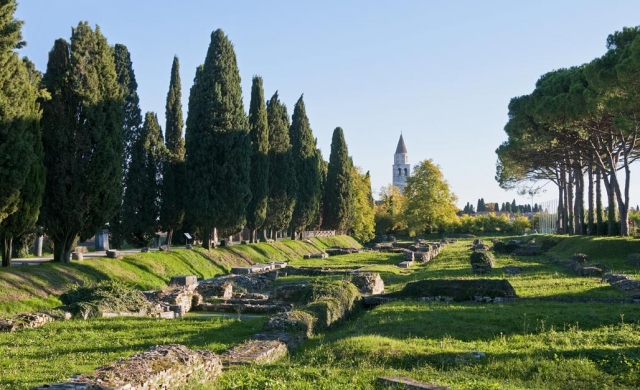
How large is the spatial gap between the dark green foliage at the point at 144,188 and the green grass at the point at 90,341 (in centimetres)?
1794

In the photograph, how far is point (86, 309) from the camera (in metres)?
15.4

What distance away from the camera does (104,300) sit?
639 inches

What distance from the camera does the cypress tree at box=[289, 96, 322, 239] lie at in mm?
55219

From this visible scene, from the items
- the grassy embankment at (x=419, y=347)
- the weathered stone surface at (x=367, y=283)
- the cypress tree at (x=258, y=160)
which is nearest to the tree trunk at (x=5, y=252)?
the grassy embankment at (x=419, y=347)

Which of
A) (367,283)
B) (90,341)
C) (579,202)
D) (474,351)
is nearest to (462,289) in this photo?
(367,283)

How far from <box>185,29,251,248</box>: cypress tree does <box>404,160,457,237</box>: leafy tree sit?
42835 millimetres

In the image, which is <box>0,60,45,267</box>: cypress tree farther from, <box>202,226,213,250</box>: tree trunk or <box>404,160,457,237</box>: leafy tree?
<box>404,160,457,237</box>: leafy tree

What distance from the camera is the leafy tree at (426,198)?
76.5m

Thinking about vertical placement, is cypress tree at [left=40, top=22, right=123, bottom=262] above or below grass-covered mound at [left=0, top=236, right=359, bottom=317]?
above

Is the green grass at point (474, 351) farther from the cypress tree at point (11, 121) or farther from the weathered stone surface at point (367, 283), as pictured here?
the cypress tree at point (11, 121)

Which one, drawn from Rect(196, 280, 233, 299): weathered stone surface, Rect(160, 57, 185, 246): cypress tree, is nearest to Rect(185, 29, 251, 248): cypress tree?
Rect(160, 57, 185, 246): cypress tree

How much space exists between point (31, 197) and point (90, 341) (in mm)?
9853

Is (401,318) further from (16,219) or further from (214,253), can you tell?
(214,253)

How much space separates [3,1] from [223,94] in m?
18.7
